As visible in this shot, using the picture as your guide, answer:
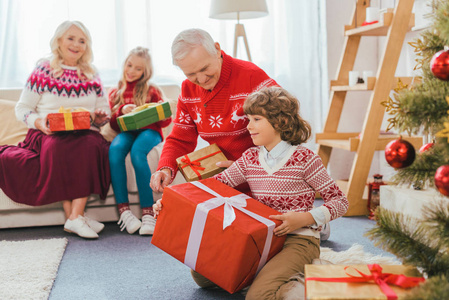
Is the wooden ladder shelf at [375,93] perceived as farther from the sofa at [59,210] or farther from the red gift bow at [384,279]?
the red gift bow at [384,279]

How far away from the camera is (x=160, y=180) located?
169 cm

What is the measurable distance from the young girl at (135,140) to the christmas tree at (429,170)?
1.63 meters

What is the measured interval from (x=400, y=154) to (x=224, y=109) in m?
0.88

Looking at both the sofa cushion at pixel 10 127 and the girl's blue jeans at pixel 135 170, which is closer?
the girl's blue jeans at pixel 135 170

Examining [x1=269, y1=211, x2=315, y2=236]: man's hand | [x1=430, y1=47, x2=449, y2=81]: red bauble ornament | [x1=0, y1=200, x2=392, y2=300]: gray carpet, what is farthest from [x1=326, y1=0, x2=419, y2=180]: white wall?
[x1=430, y1=47, x2=449, y2=81]: red bauble ornament

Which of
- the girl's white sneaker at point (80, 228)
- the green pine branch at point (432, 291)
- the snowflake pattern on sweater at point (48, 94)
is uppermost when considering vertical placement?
the snowflake pattern on sweater at point (48, 94)

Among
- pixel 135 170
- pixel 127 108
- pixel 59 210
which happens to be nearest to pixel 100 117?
pixel 127 108

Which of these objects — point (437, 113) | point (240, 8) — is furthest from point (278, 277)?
point (240, 8)

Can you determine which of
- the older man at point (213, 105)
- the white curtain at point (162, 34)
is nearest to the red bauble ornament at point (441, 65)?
the older man at point (213, 105)

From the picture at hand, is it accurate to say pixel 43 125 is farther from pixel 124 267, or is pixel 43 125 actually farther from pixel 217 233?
pixel 217 233

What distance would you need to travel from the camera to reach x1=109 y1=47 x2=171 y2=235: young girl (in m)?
2.51

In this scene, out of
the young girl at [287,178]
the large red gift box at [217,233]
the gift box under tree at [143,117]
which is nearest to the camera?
the large red gift box at [217,233]

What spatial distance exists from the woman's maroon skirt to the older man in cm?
82

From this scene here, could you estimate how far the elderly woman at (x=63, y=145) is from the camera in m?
2.46
